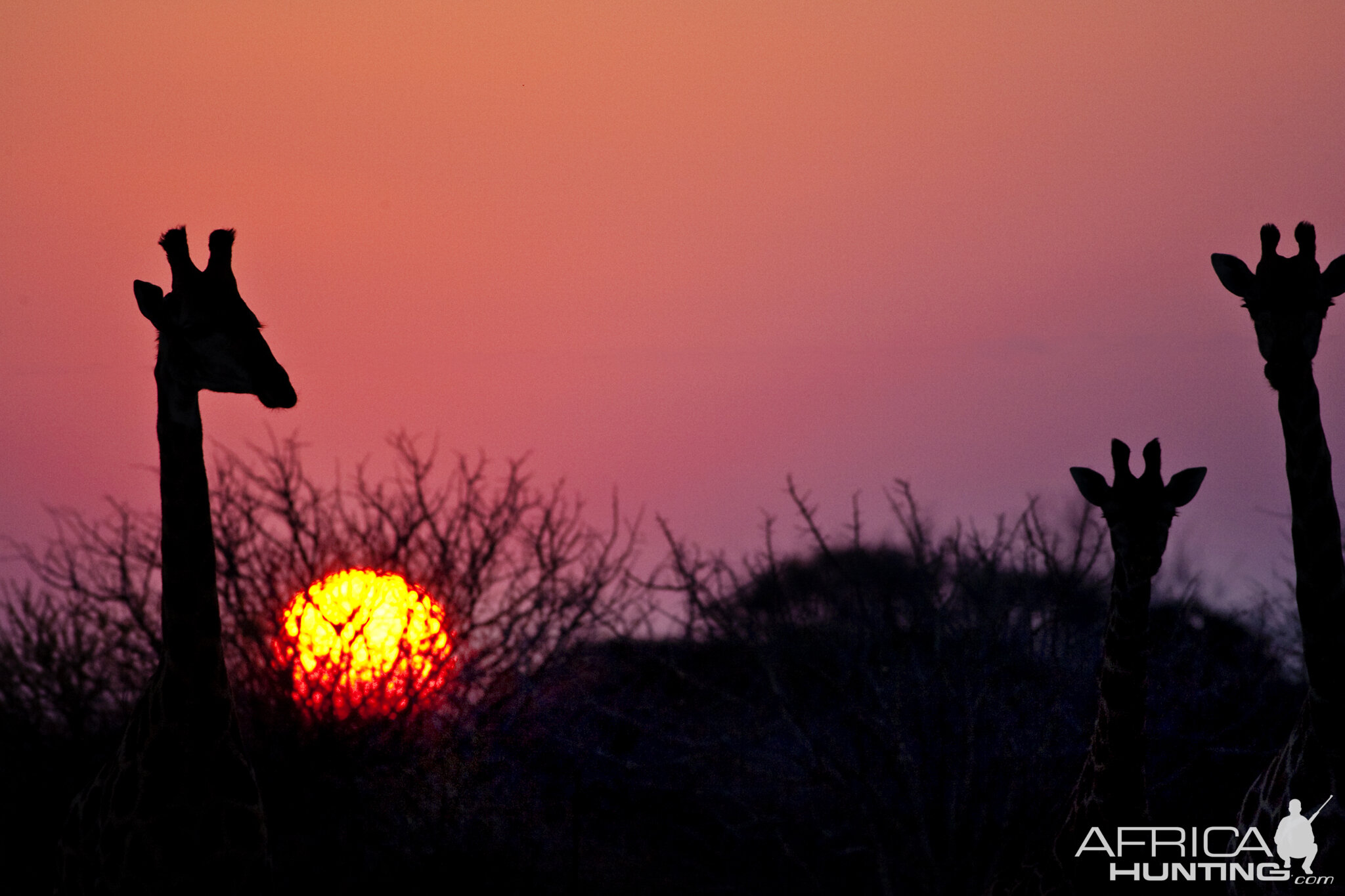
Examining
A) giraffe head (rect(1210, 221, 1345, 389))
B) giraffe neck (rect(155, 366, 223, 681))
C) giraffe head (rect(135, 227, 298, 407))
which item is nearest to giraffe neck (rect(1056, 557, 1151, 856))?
giraffe head (rect(1210, 221, 1345, 389))

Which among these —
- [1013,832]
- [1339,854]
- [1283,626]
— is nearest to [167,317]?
[1339,854]

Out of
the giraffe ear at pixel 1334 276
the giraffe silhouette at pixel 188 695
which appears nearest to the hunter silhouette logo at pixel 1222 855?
the giraffe ear at pixel 1334 276

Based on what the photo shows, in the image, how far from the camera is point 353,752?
15352 mm

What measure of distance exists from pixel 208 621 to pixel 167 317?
1383 millimetres

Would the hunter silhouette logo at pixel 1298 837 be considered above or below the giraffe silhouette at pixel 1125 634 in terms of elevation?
below

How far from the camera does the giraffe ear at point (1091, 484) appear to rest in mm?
6457

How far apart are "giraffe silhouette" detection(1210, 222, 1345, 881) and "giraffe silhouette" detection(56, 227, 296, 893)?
14.1 feet

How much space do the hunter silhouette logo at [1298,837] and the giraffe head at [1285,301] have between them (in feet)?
6.13

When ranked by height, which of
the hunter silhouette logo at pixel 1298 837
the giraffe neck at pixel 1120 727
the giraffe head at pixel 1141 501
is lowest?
the hunter silhouette logo at pixel 1298 837

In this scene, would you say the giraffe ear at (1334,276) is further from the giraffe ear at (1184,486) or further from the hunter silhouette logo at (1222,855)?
the hunter silhouette logo at (1222,855)

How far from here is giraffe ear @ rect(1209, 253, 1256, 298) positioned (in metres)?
6.14

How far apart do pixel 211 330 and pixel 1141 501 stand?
431 centimetres

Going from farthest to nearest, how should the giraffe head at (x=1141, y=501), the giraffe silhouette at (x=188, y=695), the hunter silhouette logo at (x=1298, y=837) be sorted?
the giraffe head at (x=1141, y=501) < the giraffe silhouette at (x=188, y=695) < the hunter silhouette logo at (x=1298, y=837)

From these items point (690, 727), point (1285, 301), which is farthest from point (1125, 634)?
point (690, 727)
